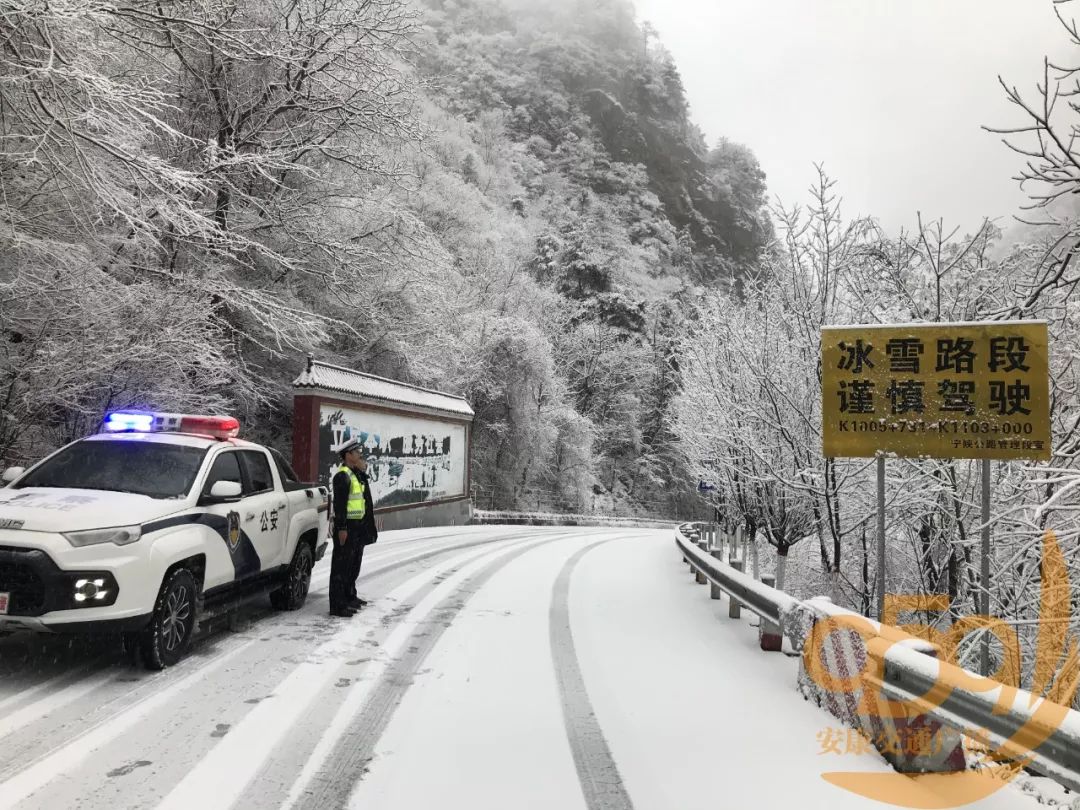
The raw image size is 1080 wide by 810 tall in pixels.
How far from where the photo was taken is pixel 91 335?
417 inches

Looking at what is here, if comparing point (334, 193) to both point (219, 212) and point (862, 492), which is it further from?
point (862, 492)

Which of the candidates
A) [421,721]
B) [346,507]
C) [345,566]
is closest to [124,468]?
[346,507]

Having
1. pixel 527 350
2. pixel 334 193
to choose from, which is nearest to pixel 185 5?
pixel 334 193

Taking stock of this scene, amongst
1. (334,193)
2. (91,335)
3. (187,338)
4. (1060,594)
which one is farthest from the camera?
(334,193)

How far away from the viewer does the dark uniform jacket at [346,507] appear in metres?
7.44

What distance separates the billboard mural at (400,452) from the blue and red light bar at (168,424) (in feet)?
30.6

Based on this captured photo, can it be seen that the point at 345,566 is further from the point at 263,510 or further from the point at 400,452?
the point at 400,452

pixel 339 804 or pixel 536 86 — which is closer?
pixel 339 804

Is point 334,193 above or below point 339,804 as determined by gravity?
above

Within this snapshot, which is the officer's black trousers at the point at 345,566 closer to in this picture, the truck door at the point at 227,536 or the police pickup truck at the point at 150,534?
the police pickup truck at the point at 150,534

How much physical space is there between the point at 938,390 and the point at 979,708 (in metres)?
4.13

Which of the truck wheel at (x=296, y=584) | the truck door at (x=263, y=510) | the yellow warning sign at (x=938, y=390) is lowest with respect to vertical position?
the truck wheel at (x=296, y=584)

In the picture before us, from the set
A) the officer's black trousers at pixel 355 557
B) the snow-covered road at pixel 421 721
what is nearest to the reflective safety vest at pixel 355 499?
the officer's black trousers at pixel 355 557

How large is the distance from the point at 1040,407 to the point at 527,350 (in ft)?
85.8
